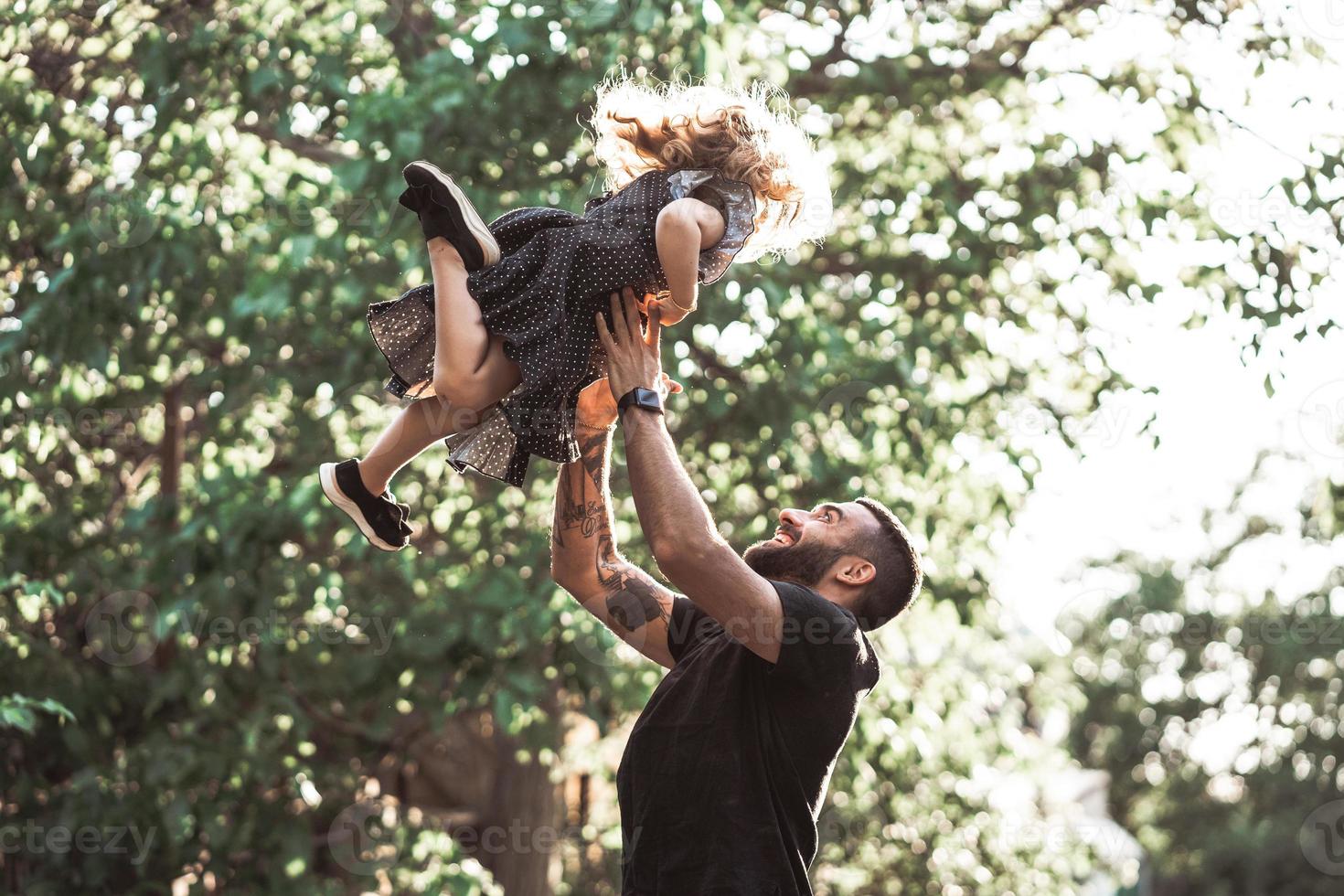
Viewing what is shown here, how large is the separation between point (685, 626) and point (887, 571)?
0.46 meters

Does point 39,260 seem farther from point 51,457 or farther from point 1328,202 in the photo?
point 1328,202

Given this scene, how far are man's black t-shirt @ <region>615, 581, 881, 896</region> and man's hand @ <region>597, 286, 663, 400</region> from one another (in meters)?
0.47

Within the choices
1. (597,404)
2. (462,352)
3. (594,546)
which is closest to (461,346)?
(462,352)

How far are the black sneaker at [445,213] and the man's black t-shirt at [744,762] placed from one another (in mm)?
849

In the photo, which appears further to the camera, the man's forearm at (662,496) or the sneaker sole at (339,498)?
the sneaker sole at (339,498)

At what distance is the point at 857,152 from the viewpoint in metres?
7.92

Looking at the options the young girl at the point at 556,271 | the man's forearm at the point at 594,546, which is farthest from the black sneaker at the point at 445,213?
the man's forearm at the point at 594,546

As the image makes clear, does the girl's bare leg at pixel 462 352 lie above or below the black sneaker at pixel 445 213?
below

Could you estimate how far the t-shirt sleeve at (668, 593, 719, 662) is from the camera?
3.07 m

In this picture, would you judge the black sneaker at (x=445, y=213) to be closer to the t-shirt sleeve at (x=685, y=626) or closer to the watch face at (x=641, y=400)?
the watch face at (x=641, y=400)

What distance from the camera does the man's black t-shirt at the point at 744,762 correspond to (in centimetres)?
263

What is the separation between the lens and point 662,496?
101 inches

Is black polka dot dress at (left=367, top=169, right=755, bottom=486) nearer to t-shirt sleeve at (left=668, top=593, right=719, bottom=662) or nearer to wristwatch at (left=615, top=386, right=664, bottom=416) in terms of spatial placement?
wristwatch at (left=615, top=386, right=664, bottom=416)

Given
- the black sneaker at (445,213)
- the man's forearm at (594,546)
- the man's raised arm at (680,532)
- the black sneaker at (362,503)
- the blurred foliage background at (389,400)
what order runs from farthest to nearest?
the blurred foliage background at (389,400), the man's forearm at (594,546), the black sneaker at (362,503), the black sneaker at (445,213), the man's raised arm at (680,532)
